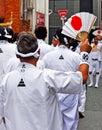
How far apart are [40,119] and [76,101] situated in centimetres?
335

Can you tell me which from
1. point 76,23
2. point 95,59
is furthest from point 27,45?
point 95,59

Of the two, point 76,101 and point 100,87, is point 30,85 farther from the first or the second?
point 100,87

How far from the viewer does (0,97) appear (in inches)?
166

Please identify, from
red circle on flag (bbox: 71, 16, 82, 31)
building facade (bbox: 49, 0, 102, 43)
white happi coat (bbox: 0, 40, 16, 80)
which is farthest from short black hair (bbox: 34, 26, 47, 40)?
building facade (bbox: 49, 0, 102, 43)

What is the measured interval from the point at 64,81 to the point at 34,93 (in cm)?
31

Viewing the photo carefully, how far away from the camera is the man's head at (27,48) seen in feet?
13.3

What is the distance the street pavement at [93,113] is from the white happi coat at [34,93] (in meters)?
4.43

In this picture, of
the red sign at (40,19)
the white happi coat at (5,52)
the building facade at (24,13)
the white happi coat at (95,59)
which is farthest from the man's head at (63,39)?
the red sign at (40,19)

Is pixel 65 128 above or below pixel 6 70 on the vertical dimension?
below

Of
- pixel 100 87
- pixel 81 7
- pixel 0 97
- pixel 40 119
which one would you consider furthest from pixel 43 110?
pixel 81 7

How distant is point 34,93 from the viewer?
13.3 ft

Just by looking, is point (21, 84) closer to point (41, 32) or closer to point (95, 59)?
point (41, 32)

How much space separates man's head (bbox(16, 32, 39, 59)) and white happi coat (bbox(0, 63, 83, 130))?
10 centimetres

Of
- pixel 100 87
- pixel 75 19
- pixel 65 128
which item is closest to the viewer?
pixel 75 19
